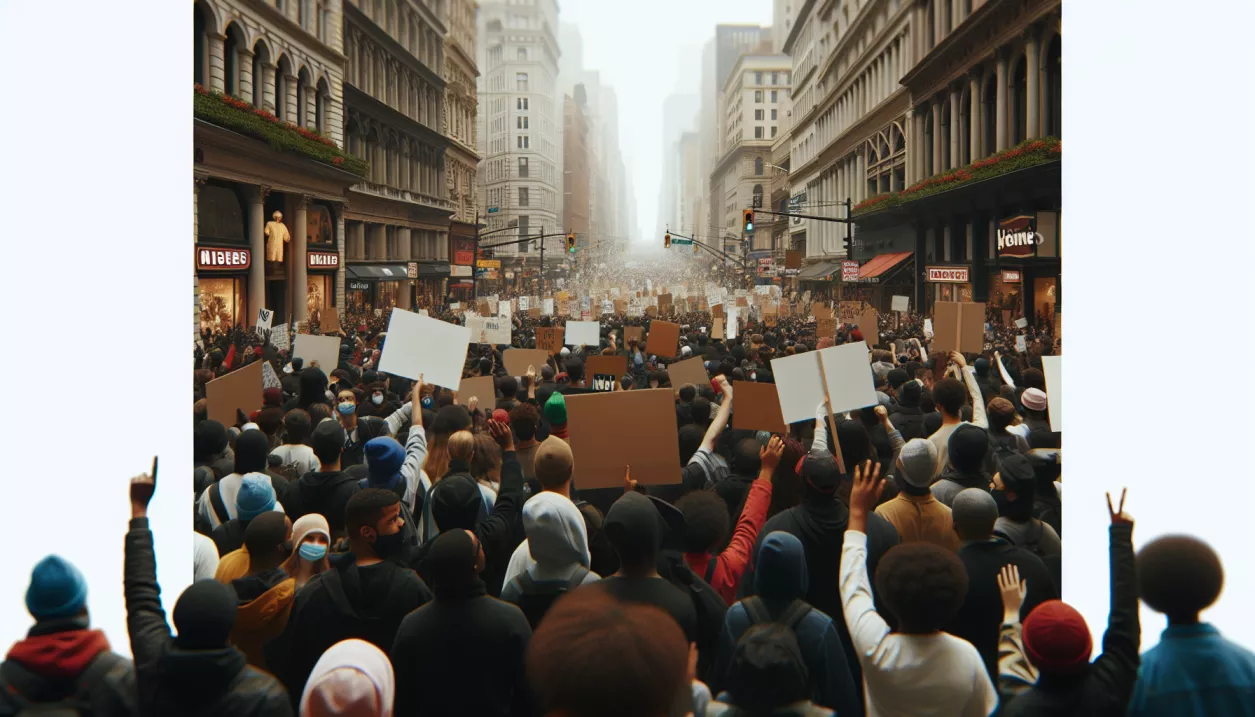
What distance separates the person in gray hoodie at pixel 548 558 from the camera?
4160 mm

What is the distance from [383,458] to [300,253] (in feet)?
89.3

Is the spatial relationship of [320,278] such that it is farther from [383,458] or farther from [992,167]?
[383,458]

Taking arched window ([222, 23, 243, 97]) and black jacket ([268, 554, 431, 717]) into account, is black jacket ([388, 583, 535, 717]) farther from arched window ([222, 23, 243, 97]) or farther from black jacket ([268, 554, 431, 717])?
arched window ([222, 23, 243, 97])

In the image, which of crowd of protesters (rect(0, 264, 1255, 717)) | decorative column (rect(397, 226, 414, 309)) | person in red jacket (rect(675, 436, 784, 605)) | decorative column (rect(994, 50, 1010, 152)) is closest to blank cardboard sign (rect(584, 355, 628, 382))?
crowd of protesters (rect(0, 264, 1255, 717))

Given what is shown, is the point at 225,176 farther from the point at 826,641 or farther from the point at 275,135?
the point at 826,641

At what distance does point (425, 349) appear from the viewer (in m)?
8.32

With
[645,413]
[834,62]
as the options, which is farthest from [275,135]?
[834,62]

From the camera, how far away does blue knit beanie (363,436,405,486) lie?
5.30 meters

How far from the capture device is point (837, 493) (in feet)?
17.3

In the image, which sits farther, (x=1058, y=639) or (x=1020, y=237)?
(x=1020, y=237)

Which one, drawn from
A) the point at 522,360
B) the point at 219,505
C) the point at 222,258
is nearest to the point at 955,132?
the point at 222,258

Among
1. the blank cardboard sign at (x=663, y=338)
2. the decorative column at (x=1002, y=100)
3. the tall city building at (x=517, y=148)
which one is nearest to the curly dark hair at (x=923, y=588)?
the blank cardboard sign at (x=663, y=338)

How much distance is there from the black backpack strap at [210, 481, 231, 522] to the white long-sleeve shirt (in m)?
4.31

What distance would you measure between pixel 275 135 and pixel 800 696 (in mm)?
26894
